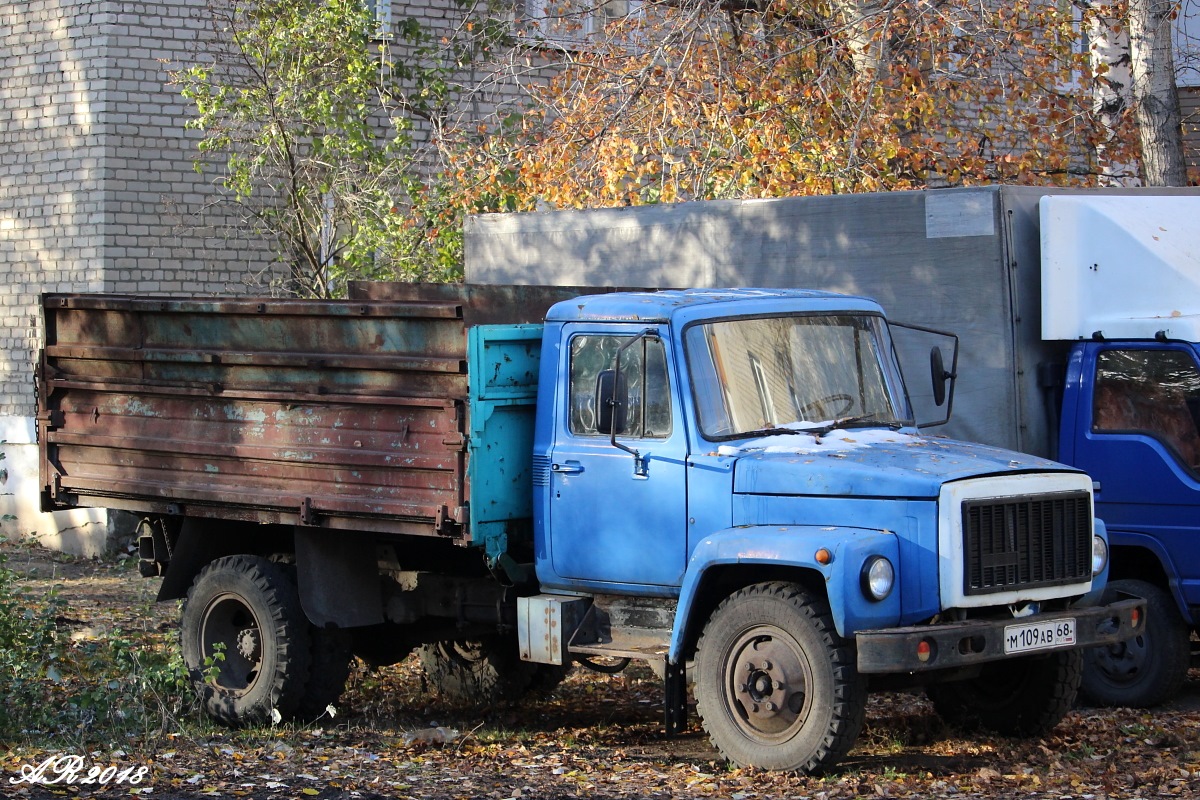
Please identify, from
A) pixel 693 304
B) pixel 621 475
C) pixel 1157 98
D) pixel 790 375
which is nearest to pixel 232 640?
pixel 621 475

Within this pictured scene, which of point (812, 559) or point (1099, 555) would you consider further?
point (1099, 555)

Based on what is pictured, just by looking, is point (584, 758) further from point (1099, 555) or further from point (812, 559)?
point (1099, 555)

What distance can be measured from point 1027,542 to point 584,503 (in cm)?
193

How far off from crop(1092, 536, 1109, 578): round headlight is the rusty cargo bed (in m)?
2.62

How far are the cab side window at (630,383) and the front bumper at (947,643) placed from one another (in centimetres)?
138

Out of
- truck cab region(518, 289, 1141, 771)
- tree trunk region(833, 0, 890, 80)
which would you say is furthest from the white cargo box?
tree trunk region(833, 0, 890, 80)

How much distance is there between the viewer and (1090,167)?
1554 cm

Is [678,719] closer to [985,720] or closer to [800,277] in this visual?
[985,720]

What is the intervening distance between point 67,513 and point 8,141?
12.4 feet

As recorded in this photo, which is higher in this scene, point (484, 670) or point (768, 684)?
point (768, 684)

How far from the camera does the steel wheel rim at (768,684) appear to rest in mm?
6414

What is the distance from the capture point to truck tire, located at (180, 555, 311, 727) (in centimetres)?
789

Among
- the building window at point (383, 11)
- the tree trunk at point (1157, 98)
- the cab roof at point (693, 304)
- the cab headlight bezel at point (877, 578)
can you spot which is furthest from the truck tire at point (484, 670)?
the building window at point (383, 11)

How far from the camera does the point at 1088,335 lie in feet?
27.8
